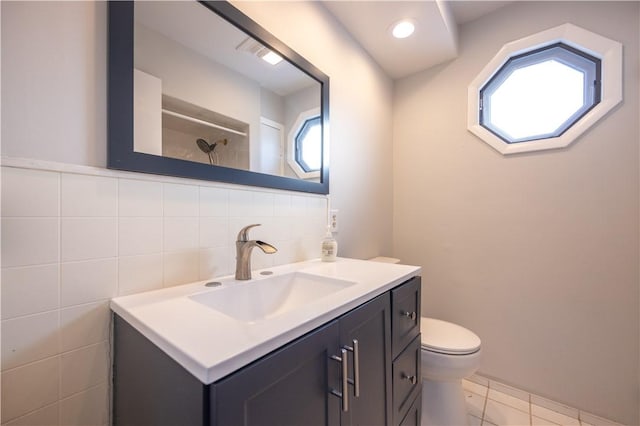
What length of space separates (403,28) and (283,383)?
1.88 metres

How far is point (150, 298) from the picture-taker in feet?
2.25

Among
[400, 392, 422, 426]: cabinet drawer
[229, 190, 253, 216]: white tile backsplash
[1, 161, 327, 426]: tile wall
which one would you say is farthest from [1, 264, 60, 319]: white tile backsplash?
[400, 392, 422, 426]: cabinet drawer

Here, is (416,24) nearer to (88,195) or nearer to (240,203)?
(240,203)

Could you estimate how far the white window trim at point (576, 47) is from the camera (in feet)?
4.33

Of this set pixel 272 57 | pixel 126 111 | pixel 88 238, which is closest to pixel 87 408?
pixel 88 238

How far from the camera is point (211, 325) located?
521 mm

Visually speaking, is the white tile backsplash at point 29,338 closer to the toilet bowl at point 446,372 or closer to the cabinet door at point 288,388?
the cabinet door at point 288,388

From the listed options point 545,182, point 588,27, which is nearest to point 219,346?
point 545,182

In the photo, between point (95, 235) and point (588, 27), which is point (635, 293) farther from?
point (95, 235)

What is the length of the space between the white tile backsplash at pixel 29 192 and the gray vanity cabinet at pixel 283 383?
0.31m

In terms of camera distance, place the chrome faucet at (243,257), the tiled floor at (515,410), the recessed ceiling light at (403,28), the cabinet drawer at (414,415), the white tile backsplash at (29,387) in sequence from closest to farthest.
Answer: the white tile backsplash at (29,387) < the chrome faucet at (243,257) < the cabinet drawer at (414,415) < the tiled floor at (515,410) < the recessed ceiling light at (403,28)

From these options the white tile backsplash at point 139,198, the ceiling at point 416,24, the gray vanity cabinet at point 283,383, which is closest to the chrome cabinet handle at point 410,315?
the gray vanity cabinet at point 283,383

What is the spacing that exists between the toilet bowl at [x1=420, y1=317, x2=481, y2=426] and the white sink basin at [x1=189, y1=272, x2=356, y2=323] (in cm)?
68

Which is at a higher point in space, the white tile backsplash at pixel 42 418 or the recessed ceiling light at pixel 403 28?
the recessed ceiling light at pixel 403 28
